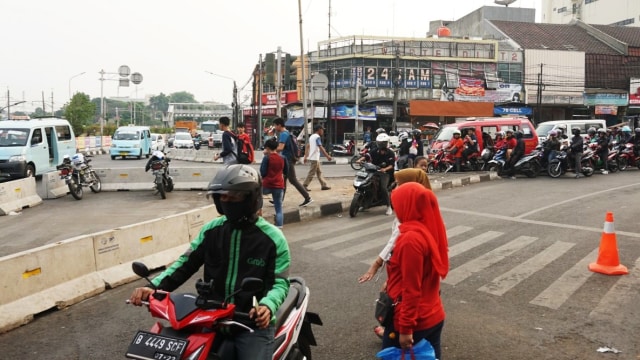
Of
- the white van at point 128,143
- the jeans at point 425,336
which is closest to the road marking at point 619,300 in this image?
the jeans at point 425,336

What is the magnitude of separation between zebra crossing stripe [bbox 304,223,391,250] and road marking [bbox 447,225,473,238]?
100 cm

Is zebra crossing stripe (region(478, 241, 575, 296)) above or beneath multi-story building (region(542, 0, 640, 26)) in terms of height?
beneath

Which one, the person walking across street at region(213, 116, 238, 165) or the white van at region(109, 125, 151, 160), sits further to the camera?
the white van at region(109, 125, 151, 160)

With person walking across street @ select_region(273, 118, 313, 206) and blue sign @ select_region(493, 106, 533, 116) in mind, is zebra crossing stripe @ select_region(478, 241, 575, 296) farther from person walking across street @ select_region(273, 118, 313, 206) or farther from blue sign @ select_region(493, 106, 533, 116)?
blue sign @ select_region(493, 106, 533, 116)

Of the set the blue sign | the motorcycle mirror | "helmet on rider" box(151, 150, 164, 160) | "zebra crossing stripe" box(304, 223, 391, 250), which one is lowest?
"zebra crossing stripe" box(304, 223, 391, 250)

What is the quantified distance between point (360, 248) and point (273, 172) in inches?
79.2

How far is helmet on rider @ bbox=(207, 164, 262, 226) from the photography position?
2736mm

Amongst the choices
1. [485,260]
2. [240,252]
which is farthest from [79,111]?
[240,252]

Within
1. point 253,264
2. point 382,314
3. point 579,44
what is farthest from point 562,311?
point 579,44

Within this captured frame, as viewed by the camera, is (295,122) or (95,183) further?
(295,122)

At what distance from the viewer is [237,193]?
9.01 ft

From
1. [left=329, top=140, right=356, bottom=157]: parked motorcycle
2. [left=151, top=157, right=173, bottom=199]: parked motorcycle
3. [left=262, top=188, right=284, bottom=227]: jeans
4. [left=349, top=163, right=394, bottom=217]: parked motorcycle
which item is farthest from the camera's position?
[left=329, top=140, right=356, bottom=157]: parked motorcycle

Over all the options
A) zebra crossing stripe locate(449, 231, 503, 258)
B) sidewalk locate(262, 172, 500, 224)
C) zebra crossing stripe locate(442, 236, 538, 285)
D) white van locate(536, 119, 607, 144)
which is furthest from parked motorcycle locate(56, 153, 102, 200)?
white van locate(536, 119, 607, 144)

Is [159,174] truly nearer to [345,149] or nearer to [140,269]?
[140,269]
